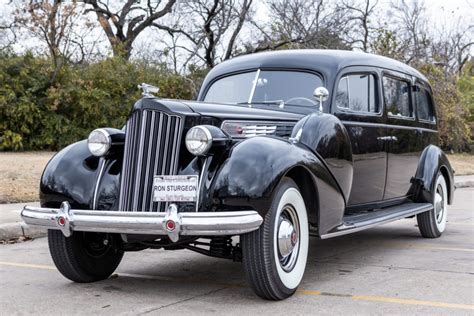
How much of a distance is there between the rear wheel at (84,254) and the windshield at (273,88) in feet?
6.15

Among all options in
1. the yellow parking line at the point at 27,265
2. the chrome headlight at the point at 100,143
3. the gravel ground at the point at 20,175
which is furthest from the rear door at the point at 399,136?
the gravel ground at the point at 20,175

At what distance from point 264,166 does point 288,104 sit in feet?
5.72

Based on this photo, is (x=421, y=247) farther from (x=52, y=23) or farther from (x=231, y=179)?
(x=52, y=23)

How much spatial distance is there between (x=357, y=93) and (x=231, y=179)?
2.67 metres

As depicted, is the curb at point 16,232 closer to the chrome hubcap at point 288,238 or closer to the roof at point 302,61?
the roof at point 302,61

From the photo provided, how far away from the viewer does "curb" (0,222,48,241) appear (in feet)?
23.7

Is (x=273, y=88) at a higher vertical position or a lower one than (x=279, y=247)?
higher

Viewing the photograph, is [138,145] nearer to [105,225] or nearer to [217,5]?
[105,225]

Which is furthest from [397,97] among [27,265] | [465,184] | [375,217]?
[465,184]

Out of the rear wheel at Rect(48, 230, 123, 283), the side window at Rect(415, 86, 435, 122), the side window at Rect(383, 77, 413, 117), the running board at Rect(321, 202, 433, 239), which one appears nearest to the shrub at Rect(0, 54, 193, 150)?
the side window at Rect(415, 86, 435, 122)

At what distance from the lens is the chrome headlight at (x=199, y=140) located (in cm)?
421

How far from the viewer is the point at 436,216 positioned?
7555 mm

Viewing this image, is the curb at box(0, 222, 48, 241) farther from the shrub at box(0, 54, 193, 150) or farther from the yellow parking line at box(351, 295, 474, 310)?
the shrub at box(0, 54, 193, 150)

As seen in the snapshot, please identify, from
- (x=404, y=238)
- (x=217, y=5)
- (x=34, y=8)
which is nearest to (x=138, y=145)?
(x=404, y=238)
